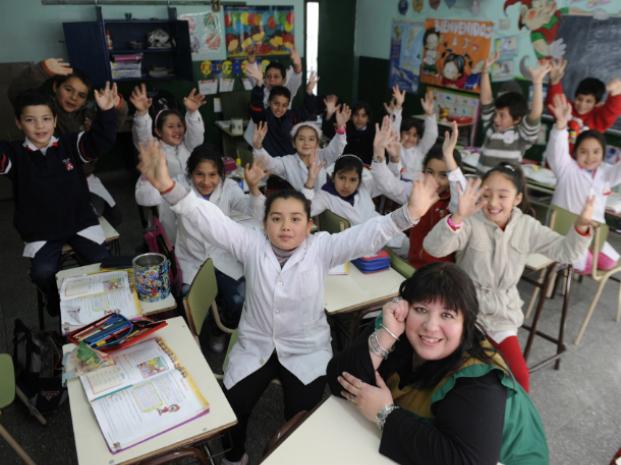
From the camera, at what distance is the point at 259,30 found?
6.54m

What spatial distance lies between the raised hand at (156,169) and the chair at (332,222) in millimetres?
1185

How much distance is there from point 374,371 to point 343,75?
21.9ft

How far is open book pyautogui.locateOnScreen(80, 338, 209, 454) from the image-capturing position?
1.46 meters

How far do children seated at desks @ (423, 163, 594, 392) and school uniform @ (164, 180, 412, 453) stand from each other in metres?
0.52

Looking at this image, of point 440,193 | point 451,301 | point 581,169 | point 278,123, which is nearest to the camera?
point 451,301

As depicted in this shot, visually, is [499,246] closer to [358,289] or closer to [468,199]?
[468,199]

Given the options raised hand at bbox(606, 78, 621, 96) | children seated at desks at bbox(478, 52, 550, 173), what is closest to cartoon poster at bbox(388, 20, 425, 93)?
children seated at desks at bbox(478, 52, 550, 173)

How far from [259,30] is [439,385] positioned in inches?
245

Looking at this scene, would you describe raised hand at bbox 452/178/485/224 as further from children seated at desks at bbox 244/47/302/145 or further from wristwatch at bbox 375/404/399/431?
children seated at desks at bbox 244/47/302/145

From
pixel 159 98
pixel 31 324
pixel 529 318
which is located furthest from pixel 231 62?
pixel 529 318

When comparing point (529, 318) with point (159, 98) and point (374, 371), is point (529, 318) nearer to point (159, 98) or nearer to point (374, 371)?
point (374, 371)

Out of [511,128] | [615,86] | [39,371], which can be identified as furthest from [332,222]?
[615,86]

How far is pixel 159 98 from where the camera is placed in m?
5.21

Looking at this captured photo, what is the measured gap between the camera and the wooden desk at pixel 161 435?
4.58 ft
